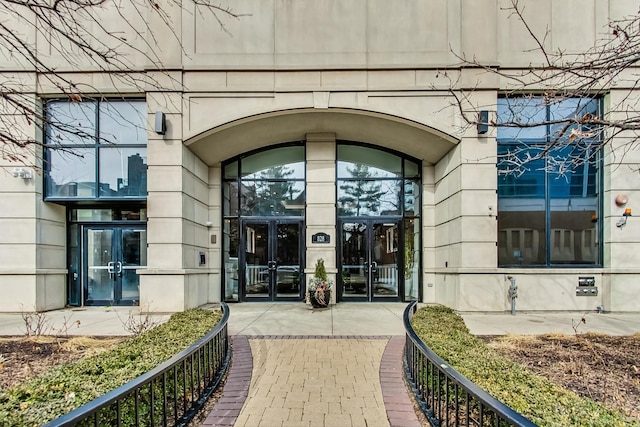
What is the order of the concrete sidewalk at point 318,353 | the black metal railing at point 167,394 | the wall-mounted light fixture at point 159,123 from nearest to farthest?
the black metal railing at point 167,394, the concrete sidewalk at point 318,353, the wall-mounted light fixture at point 159,123

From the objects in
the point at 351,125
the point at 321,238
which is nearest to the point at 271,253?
the point at 321,238

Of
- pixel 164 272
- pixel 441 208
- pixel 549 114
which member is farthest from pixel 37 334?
pixel 549 114

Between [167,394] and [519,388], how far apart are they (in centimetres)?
322

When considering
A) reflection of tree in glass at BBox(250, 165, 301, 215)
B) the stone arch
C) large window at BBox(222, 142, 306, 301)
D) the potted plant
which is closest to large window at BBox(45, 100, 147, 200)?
the stone arch

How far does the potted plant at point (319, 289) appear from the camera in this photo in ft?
34.8

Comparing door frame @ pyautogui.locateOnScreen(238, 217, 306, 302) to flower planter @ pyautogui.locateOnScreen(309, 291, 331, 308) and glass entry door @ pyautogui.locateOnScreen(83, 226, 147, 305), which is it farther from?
glass entry door @ pyautogui.locateOnScreen(83, 226, 147, 305)

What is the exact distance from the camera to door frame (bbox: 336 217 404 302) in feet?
39.2

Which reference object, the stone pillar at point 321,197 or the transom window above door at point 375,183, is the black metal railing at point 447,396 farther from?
the transom window above door at point 375,183

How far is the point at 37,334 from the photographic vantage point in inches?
280

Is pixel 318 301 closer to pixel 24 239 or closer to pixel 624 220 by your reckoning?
pixel 24 239

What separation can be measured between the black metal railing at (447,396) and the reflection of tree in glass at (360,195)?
24.7ft

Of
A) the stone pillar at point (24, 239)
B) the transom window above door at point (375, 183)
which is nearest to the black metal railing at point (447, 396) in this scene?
the transom window above door at point (375, 183)

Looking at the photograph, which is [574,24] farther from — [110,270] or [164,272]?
[110,270]

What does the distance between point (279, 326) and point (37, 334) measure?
4.55 meters
